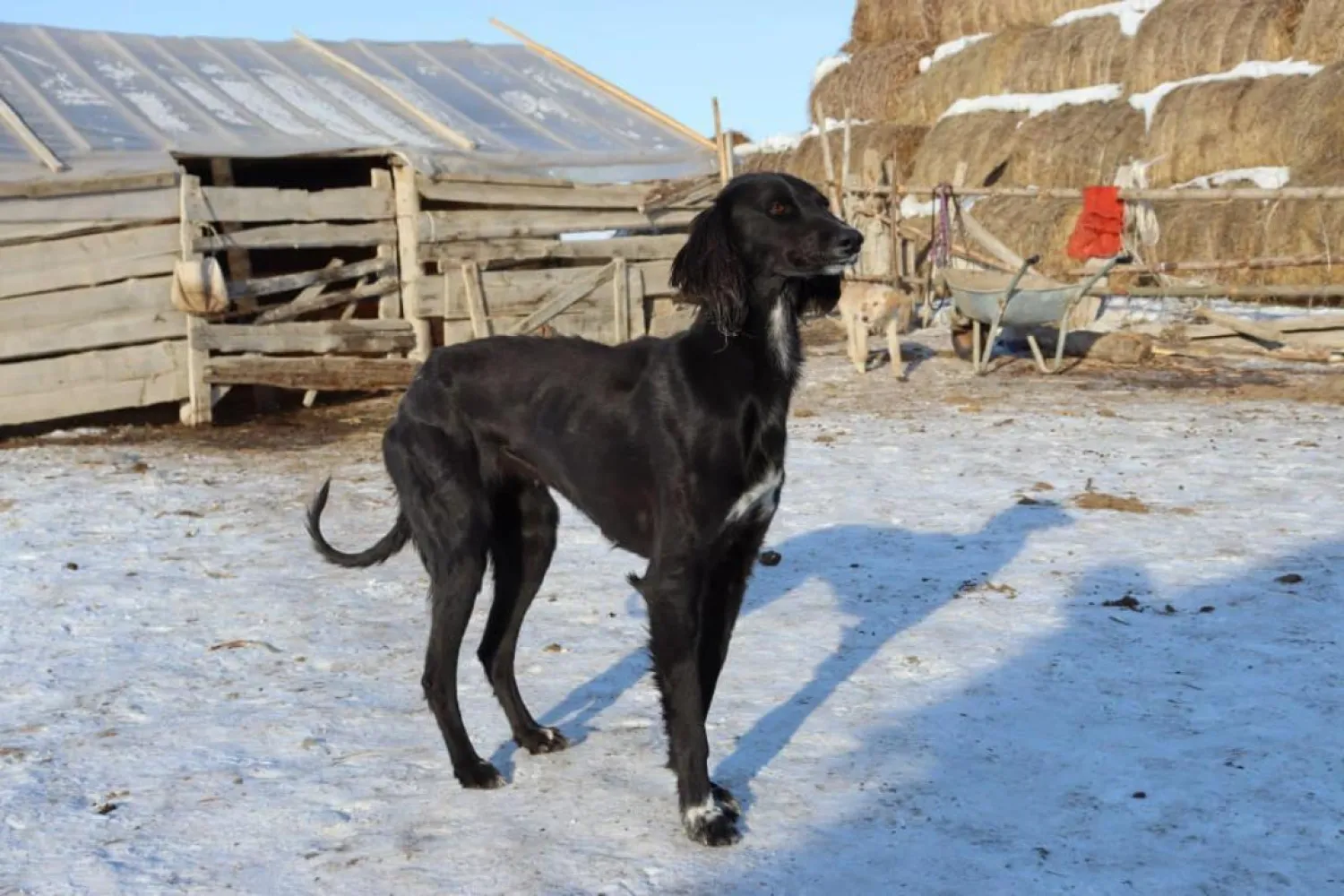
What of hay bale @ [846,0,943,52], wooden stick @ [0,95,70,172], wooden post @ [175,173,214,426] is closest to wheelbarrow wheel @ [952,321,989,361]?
wooden post @ [175,173,214,426]

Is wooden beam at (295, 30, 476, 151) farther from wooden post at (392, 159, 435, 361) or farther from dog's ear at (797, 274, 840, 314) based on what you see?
dog's ear at (797, 274, 840, 314)

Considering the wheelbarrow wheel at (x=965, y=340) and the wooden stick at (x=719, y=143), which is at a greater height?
the wooden stick at (x=719, y=143)

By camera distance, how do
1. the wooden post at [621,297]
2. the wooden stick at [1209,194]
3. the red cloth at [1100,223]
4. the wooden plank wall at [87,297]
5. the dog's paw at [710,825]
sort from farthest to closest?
the red cloth at [1100,223]
the wooden stick at [1209,194]
the wooden post at [621,297]
the wooden plank wall at [87,297]
the dog's paw at [710,825]

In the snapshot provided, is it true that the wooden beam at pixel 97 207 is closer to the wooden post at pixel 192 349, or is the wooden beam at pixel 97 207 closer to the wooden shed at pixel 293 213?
the wooden shed at pixel 293 213

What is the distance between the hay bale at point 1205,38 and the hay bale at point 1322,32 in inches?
24.3

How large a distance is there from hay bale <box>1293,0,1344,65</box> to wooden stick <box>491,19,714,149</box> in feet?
35.5

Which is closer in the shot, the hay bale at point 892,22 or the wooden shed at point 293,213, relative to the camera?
the wooden shed at point 293,213

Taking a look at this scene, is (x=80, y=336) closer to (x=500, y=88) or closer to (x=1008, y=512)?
(x=500, y=88)

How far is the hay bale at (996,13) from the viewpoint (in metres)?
27.0

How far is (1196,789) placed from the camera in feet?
12.7

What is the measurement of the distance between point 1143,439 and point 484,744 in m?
6.96

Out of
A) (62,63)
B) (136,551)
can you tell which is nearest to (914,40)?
(62,63)

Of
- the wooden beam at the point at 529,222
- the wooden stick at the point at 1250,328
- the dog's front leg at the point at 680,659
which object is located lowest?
the dog's front leg at the point at 680,659

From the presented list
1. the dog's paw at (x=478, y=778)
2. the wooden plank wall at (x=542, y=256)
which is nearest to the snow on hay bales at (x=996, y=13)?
the wooden plank wall at (x=542, y=256)
